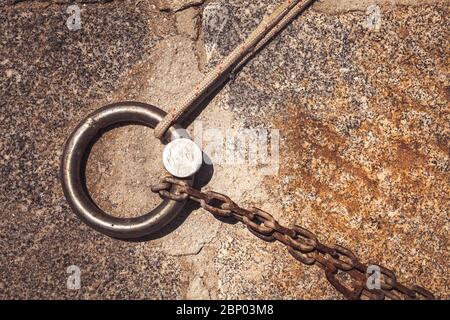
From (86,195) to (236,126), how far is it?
22.8 inches

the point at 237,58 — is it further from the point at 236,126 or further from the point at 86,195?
the point at 86,195

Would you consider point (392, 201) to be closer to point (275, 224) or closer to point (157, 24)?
point (275, 224)

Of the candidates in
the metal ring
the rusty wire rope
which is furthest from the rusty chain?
the rusty wire rope

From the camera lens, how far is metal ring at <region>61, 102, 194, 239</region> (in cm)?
190

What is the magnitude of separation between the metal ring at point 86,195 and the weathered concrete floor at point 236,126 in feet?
0.33

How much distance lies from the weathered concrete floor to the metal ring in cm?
10

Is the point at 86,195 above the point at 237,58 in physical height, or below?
below

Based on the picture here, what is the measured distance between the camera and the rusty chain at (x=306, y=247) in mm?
1888

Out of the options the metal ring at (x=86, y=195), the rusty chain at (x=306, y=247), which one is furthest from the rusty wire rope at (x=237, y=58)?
the rusty chain at (x=306, y=247)

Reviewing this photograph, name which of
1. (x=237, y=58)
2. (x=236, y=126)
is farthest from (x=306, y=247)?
(x=237, y=58)

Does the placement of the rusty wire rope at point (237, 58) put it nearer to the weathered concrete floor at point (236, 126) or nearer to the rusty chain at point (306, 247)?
the weathered concrete floor at point (236, 126)

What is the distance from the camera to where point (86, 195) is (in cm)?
195

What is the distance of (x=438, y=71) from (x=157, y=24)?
103 centimetres

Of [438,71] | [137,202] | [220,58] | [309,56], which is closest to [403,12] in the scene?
[438,71]
